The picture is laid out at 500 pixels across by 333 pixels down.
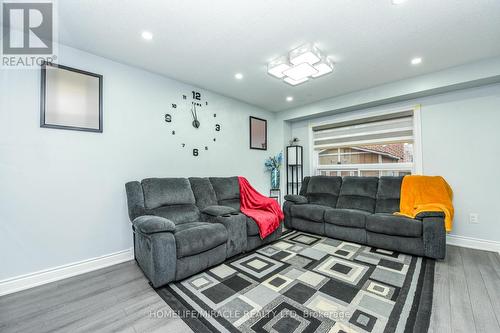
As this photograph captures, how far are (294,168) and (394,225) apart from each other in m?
2.59

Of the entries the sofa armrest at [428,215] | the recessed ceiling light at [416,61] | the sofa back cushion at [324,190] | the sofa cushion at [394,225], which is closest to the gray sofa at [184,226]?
the sofa back cushion at [324,190]

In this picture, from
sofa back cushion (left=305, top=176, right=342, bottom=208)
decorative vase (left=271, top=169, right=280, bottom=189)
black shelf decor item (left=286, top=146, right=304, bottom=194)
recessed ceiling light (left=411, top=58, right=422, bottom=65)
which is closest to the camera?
recessed ceiling light (left=411, top=58, right=422, bottom=65)

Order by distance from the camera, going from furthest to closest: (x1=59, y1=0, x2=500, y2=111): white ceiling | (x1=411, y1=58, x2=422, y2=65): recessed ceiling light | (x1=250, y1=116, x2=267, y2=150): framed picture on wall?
(x1=250, y1=116, x2=267, y2=150): framed picture on wall → (x1=411, y1=58, x2=422, y2=65): recessed ceiling light → (x1=59, y1=0, x2=500, y2=111): white ceiling

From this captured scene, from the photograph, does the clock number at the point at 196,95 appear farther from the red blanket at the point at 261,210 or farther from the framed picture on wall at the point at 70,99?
the red blanket at the point at 261,210

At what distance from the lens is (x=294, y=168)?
16.8ft

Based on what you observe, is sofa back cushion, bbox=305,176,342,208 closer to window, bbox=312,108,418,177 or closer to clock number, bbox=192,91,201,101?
window, bbox=312,108,418,177

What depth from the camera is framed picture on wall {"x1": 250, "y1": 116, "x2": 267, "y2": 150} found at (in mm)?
4562

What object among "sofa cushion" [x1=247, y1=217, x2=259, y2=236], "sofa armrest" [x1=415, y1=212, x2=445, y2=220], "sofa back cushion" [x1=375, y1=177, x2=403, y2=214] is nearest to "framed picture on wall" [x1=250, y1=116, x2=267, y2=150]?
"sofa cushion" [x1=247, y1=217, x2=259, y2=236]

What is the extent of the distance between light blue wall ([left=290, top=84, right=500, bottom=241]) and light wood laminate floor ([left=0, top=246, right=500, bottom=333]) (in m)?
0.91

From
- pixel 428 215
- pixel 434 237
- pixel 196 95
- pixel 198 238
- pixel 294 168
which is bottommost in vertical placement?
pixel 434 237

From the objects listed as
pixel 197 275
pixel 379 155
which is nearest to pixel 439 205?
pixel 379 155

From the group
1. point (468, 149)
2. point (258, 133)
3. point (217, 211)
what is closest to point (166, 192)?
point (217, 211)

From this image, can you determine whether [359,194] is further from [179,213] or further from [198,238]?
[179,213]

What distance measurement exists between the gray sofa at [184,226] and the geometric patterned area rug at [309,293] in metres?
0.17
